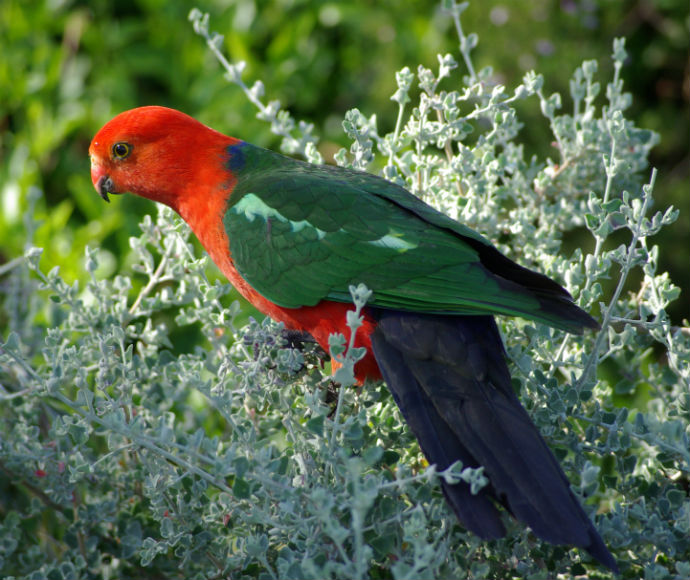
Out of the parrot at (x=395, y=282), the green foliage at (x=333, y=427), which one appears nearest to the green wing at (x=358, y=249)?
the parrot at (x=395, y=282)

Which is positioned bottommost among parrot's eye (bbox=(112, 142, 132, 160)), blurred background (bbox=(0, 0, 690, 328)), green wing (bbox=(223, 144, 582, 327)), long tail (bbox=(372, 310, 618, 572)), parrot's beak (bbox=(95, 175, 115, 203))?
long tail (bbox=(372, 310, 618, 572))

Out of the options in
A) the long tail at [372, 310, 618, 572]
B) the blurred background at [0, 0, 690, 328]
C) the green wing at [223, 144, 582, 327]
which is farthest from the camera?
the blurred background at [0, 0, 690, 328]

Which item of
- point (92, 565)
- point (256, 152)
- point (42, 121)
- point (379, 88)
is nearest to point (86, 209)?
point (42, 121)

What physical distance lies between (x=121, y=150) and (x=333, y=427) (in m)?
1.12

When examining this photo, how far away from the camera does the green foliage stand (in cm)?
121

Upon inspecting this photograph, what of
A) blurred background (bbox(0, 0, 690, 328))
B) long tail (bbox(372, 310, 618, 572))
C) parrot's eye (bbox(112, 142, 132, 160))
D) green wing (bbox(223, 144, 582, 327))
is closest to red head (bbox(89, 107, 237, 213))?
parrot's eye (bbox(112, 142, 132, 160))

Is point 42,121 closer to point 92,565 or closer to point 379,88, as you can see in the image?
point 379,88

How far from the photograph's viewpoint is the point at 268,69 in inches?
143

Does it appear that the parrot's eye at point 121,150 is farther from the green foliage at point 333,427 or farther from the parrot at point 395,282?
the green foliage at point 333,427

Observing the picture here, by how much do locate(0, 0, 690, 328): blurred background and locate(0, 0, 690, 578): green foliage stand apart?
57.5 inches

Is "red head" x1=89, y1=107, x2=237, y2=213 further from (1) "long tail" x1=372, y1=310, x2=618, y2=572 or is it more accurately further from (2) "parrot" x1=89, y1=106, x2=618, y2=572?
(1) "long tail" x1=372, y1=310, x2=618, y2=572

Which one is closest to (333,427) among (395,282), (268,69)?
(395,282)

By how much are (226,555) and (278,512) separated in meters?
0.22

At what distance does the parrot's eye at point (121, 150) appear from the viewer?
198 centimetres
